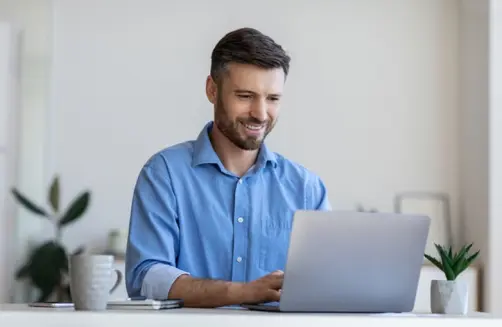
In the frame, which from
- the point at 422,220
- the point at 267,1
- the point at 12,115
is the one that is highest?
the point at 267,1

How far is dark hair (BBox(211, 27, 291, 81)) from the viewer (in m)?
2.90

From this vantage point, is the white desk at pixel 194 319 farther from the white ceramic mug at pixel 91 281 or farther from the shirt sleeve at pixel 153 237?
the shirt sleeve at pixel 153 237

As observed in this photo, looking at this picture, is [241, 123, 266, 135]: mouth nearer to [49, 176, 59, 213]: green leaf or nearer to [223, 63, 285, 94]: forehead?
[223, 63, 285, 94]: forehead

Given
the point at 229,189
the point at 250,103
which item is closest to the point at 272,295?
the point at 229,189

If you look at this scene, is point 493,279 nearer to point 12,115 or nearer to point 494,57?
point 494,57

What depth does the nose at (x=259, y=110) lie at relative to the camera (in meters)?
2.88

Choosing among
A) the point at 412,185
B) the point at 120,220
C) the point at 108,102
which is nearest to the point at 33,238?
the point at 120,220

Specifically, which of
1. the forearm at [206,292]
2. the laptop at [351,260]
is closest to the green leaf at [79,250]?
the forearm at [206,292]

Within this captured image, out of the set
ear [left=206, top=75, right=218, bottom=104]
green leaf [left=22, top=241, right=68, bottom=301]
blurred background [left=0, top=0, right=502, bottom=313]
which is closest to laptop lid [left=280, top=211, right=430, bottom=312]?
ear [left=206, top=75, right=218, bottom=104]

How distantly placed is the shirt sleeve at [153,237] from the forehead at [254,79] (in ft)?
1.01

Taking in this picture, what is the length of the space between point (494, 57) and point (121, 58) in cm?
226

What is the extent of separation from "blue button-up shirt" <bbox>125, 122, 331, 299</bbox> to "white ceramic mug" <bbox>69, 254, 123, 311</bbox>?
0.65 m

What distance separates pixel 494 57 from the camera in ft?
19.4

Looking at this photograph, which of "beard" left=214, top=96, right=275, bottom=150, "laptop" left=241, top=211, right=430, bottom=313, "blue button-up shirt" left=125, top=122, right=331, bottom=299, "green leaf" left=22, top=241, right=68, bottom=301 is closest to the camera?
"laptop" left=241, top=211, right=430, bottom=313
